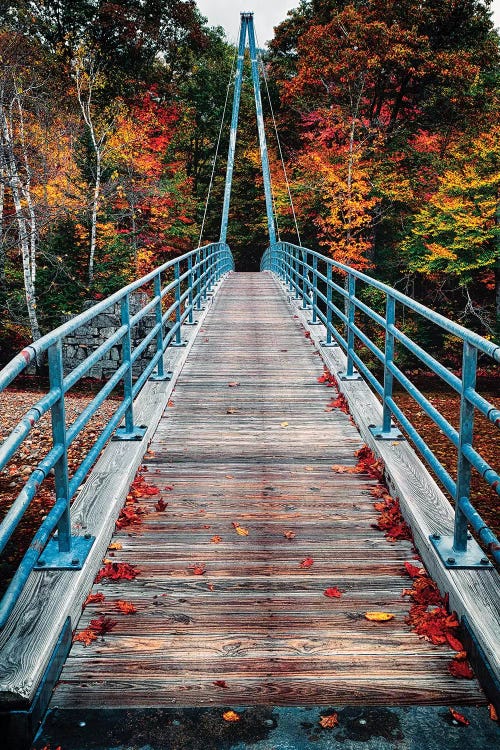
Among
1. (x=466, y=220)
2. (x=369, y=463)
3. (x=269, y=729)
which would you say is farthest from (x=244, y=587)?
(x=466, y=220)

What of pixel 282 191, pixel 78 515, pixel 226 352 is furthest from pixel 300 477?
pixel 282 191

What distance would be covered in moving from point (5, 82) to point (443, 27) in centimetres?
1565

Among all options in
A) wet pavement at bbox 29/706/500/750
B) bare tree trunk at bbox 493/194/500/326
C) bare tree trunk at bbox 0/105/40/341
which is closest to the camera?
wet pavement at bbox 29/706/500/750

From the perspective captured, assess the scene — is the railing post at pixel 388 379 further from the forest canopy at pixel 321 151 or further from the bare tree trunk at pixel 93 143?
the bare tree trunk at pixel 93 143

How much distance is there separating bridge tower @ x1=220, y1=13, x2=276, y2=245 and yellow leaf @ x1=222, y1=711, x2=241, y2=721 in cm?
2330

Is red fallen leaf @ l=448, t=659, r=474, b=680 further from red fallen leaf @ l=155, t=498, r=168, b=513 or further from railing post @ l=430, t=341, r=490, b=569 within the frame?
red fallen leaf @ l=155, t=498, r=168, b=513

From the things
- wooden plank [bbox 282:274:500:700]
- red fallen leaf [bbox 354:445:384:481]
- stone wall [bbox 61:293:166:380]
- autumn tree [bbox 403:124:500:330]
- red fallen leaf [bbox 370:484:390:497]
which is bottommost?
stone wall [bbox 61:293:166:380]

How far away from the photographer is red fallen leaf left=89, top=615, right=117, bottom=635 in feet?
8.68

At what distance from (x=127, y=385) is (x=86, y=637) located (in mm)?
2003

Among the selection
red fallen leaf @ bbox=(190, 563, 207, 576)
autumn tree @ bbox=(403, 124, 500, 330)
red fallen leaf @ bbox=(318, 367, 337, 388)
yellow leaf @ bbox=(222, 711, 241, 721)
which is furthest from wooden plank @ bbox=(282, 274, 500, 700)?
autumn tree @ bbox=(403, 124, 500, 330)

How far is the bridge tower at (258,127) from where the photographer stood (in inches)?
1045

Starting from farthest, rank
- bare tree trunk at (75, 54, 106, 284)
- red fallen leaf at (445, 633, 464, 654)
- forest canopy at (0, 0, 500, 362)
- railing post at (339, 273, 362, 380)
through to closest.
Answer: bare tree trunk at (75, 54, 106, 284) → forest canopy at (0, 0, 500, 362) → railing post at (339, 273, 362, 380) → red fallen leaf at (445, 633, 464, 654)

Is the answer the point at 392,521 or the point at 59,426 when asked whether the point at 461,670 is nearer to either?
the point at 392,521

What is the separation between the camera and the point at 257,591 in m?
Result: 2.95
